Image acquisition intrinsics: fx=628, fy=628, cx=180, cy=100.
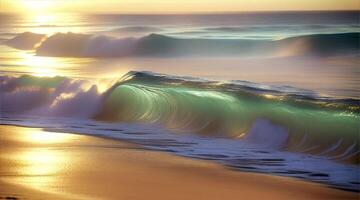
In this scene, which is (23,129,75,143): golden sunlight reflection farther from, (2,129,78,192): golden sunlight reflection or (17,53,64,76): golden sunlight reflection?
(17,53,64,76): golden sunlight reflection

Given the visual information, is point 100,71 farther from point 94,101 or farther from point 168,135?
point 168,135

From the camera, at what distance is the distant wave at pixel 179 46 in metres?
17.3

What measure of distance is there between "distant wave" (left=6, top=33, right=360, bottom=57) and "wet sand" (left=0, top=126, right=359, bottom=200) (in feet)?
37.6

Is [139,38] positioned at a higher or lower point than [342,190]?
higher

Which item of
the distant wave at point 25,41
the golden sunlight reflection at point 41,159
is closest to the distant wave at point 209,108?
the golden sunlight reflection at point 41,159

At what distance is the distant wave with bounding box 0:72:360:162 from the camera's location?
243 inches

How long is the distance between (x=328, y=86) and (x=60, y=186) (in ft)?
20.2

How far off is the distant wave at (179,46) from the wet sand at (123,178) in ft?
37.6

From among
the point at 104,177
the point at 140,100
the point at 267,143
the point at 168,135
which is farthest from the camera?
the point at 140,100

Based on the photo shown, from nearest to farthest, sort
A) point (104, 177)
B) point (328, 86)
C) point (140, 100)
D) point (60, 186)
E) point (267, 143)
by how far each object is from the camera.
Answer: point (60, 186)
point (104, 177)
point (267, 143)
point (140, 100)
point (328, 86)

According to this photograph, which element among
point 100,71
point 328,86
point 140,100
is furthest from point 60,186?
point 100,71

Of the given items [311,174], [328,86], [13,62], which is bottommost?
[311,174]

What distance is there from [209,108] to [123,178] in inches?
114

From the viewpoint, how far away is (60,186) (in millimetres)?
4359
